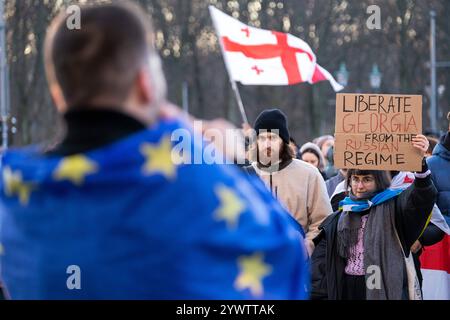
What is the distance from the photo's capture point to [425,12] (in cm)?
3484

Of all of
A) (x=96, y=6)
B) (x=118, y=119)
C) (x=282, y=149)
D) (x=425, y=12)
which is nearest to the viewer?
(x=118, y=119)

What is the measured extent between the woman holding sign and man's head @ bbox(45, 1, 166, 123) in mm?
3996

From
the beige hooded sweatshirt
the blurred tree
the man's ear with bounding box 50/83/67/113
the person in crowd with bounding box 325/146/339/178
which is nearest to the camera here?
the man's ear with bounding box 50/83/67/113

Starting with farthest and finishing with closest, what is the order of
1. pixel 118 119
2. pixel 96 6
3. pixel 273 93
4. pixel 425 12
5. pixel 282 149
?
pixel 273 93 → pixel 425 12 → pixel 282 149 → pixel 96 6 → pixel 118 119

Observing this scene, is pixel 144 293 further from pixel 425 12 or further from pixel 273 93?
pixel 273 93

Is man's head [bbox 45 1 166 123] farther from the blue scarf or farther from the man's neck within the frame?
the blue scarf

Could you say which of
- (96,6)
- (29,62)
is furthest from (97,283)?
(29,62)

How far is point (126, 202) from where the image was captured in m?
2.11

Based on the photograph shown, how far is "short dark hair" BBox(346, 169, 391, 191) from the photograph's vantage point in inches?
253

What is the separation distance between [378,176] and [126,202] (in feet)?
14.9

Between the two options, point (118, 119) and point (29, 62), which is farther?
point (29, 62)

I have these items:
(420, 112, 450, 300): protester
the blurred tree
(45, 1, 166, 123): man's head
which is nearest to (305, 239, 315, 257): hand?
(420, 112, 450, 300): protester

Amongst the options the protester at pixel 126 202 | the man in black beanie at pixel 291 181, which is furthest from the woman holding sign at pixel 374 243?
the protester at pixel 126 202

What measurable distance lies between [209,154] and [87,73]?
341mm
